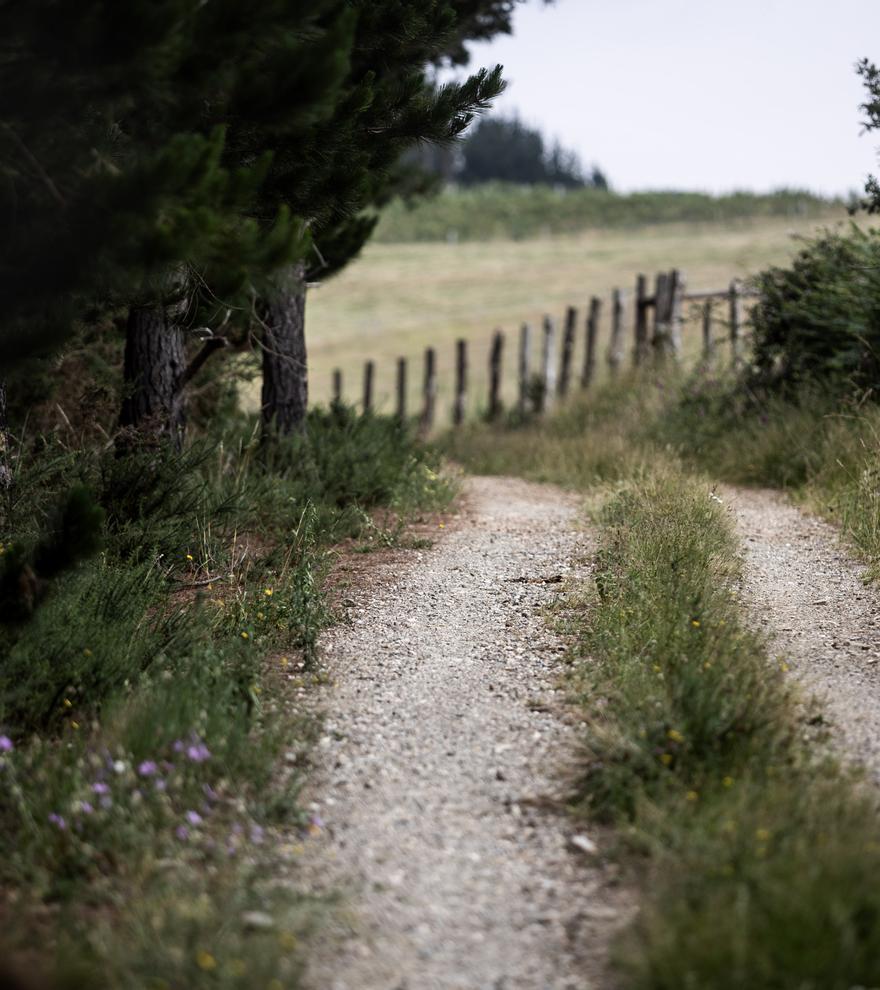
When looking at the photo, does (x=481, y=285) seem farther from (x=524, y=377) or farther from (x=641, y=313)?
(x=641, y=313)

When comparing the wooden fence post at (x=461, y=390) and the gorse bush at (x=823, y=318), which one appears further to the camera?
the wooden fence post at (x=461, y=390)

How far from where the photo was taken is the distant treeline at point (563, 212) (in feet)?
157

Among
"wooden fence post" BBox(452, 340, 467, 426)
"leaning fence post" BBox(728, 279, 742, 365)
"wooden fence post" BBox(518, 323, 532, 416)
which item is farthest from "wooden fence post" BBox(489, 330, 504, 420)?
"leaning fence post" BBox(728, 279, 742, 365)

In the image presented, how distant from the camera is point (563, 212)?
5053cm

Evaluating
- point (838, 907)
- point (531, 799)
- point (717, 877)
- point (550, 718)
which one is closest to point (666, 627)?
point (550, 718)

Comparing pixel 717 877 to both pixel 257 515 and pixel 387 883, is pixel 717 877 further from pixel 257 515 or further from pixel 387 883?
pixel 257 515

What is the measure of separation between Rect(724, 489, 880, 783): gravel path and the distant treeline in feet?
141

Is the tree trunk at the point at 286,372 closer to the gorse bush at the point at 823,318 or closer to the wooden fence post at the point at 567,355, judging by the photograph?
the gorse bush at the point at 823,318

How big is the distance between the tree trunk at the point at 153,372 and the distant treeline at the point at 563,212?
4425cm

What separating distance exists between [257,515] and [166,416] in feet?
2.72

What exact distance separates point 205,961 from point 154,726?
3.63 feet

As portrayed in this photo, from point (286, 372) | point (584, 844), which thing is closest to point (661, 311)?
point (286, 372)

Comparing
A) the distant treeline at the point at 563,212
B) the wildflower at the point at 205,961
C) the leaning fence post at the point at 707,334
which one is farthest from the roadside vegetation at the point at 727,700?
the distant treeline at the point at 563,212

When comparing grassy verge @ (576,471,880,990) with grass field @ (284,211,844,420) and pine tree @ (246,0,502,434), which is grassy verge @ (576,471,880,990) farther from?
grass field @ (284,211,844,420)
